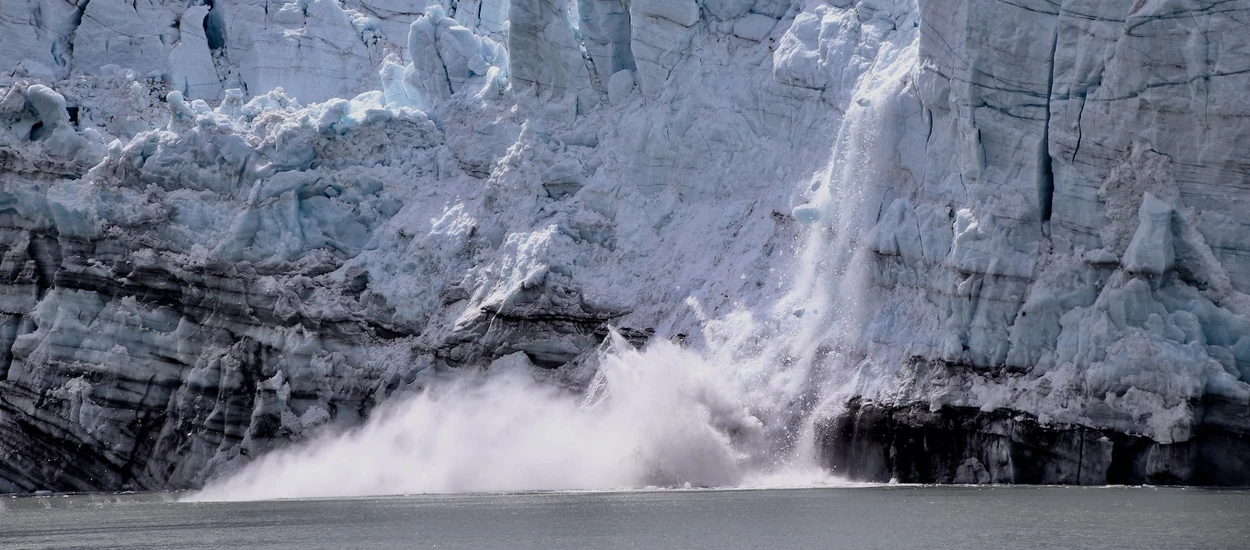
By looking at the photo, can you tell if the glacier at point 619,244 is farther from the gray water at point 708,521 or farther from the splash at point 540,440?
the gray water at point 708,521

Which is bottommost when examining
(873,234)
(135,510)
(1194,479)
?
(135,510)

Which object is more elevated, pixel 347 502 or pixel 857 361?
pixel 857 361

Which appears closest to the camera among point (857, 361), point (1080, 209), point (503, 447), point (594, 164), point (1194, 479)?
point (1194, 479)

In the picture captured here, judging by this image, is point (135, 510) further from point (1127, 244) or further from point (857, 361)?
point (1127, 244)

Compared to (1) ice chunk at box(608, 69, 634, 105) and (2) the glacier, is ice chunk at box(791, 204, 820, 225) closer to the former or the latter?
(2) the glacier

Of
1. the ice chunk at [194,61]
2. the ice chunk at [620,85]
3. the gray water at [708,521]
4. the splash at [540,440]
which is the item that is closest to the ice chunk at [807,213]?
the splash at [540,440]

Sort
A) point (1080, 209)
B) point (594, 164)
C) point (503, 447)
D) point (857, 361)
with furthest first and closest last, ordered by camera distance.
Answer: point (594, 164) < point (503, 447) < point (857, 361) < point (1080, 209)

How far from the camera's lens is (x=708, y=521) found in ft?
83.0

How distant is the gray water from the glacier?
7.29ft

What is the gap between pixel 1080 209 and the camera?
30.3 m

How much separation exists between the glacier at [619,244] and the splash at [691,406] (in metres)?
0.09

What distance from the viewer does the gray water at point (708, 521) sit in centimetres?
2123

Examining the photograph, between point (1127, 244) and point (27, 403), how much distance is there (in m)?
28.8

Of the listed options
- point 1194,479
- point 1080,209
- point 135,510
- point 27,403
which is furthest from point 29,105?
point 1194,479
